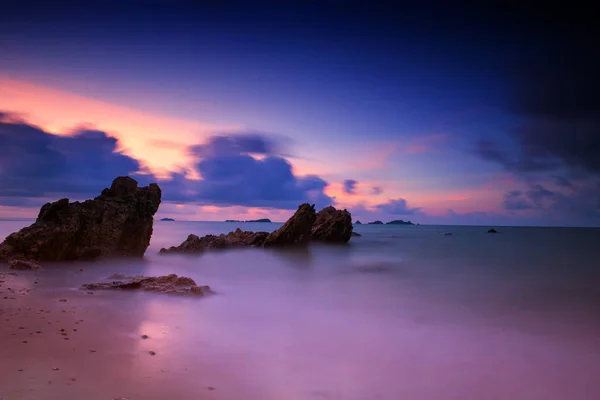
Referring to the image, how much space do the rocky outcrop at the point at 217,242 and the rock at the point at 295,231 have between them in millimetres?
1673

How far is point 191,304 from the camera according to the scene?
10.4 m

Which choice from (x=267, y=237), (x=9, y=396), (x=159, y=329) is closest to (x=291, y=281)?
(x=159, y=329)

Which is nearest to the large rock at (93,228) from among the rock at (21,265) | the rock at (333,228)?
the rock at (21,265)

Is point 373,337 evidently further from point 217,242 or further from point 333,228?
point 333,228

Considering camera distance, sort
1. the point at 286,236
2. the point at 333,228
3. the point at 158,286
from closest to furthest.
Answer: the point at 158,286 < the point at 286,236 < the point at 333,228

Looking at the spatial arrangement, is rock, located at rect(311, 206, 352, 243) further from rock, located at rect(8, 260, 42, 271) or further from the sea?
rock, located at rect(8, 260, 42, 271)

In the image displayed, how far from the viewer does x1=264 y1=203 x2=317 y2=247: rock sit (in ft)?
116

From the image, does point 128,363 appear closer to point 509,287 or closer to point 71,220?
point 71,220

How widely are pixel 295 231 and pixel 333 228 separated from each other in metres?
8.72

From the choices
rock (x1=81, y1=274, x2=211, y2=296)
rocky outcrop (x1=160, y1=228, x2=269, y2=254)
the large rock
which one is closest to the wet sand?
rock (x1=81, y1=274, x2=211, y2=296)

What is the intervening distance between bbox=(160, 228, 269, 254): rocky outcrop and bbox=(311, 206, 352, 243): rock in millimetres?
7975

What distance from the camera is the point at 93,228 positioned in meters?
18.9

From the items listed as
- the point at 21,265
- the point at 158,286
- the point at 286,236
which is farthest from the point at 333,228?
the point at 158,286

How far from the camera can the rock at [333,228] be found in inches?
1709
